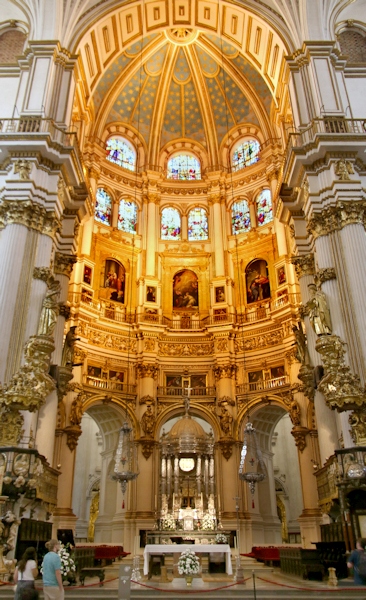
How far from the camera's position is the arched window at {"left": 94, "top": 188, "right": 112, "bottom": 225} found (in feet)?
91.9

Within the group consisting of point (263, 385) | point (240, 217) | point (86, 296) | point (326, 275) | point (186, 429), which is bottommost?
point (186, 429)

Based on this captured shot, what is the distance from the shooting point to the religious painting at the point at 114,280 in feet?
87.4

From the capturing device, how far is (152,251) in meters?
28.2

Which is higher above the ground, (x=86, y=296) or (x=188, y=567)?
(x=86, y=296)

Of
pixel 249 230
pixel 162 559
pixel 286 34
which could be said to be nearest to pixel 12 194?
pixel 162 559

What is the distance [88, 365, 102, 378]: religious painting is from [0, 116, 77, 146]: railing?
1036cm

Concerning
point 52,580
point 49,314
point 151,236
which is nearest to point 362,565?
point 52,580

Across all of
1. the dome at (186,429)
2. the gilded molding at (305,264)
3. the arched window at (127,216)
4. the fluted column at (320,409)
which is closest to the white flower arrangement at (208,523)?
the dome at (186,429)

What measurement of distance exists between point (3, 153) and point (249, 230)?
14.7m

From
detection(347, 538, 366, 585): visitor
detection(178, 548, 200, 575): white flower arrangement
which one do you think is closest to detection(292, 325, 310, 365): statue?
detection(178, 548, 200, 575): white flower arrangement

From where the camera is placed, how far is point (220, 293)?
89.1 feet

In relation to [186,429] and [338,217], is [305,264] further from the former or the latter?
[186,429]

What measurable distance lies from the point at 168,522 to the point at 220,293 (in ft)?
37.4

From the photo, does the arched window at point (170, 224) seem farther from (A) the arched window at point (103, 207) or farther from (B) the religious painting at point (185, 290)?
(A) the arched window at point (103, 207)
